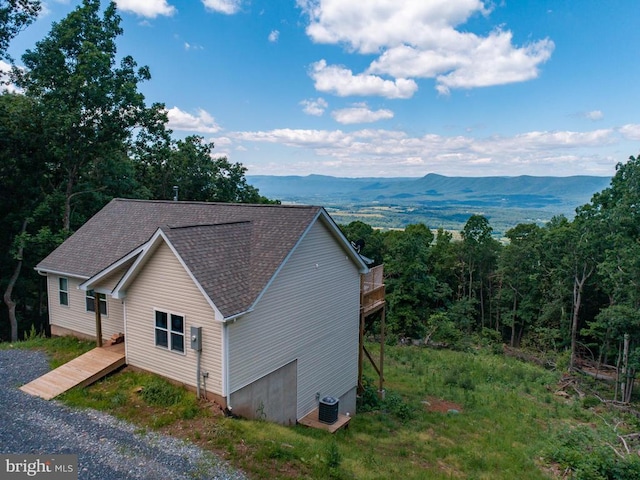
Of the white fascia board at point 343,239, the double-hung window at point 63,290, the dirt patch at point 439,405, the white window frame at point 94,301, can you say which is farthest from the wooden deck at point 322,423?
the double-hung window at point 63,290

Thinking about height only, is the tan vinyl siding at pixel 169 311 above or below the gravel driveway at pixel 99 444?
above

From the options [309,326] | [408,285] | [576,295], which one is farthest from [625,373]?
[309,326]

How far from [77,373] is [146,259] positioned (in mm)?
3565

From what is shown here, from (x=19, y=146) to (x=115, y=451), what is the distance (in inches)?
775

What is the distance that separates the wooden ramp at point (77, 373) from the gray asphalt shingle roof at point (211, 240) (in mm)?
2712

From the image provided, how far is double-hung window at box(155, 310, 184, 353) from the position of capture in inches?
379

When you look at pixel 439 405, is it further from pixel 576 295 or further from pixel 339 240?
pixel 576 295

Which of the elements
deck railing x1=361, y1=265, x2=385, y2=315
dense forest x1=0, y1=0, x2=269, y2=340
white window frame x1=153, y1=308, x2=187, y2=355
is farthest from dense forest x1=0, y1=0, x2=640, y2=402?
deck railing x1=361, y1=265, x2=385, y2=315

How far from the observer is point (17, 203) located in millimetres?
21469

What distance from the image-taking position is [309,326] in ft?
38.0

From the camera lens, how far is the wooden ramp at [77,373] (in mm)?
9539

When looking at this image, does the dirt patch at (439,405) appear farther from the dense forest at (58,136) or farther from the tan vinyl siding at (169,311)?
the dense forest at (58,136)

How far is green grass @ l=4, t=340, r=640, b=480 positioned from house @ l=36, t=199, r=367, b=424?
75cm

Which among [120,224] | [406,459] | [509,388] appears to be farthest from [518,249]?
[120,224]
